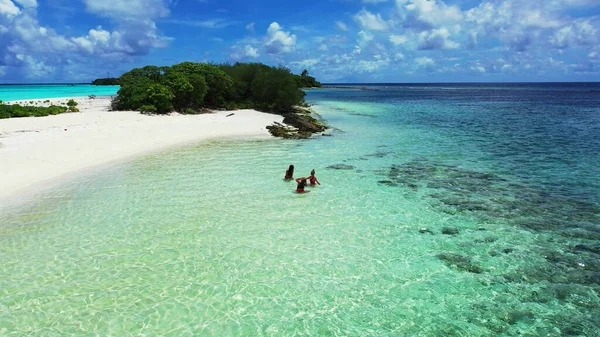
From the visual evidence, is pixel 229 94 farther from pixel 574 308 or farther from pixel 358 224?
pixel 574 308

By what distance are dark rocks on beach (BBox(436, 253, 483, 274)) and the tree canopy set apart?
130 ft

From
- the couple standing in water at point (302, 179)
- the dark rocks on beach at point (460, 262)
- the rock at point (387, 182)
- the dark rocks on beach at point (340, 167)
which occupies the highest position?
the couple standing in water at point (302, 179)

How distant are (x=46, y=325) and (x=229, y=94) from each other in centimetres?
4965

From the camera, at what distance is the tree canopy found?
147 feet

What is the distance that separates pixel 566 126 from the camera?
44875 mm

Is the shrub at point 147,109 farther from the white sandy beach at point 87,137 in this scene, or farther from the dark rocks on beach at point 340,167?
the dark rocks on beach at point 340,167

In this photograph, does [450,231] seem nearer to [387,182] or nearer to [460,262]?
[460,262]

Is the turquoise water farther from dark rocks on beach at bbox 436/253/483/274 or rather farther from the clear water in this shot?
dark rocks on beach at bbox 436/253/483/274

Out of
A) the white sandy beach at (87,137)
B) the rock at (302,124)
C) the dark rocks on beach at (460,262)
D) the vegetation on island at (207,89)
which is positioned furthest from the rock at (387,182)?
the vegetation on island at (207,89)

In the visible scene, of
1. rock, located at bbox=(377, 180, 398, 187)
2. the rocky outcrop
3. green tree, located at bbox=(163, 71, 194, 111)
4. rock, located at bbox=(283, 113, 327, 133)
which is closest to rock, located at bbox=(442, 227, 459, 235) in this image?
rock, located at bbox=(377, 180, 398, 187)

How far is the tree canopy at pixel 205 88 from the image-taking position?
44938 mm

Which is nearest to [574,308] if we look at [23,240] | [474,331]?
[474,331]

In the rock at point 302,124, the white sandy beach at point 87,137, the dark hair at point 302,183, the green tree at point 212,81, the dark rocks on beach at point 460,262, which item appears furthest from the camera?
the green tree at point 212,81

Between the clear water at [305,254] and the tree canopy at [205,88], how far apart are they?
25.1m
